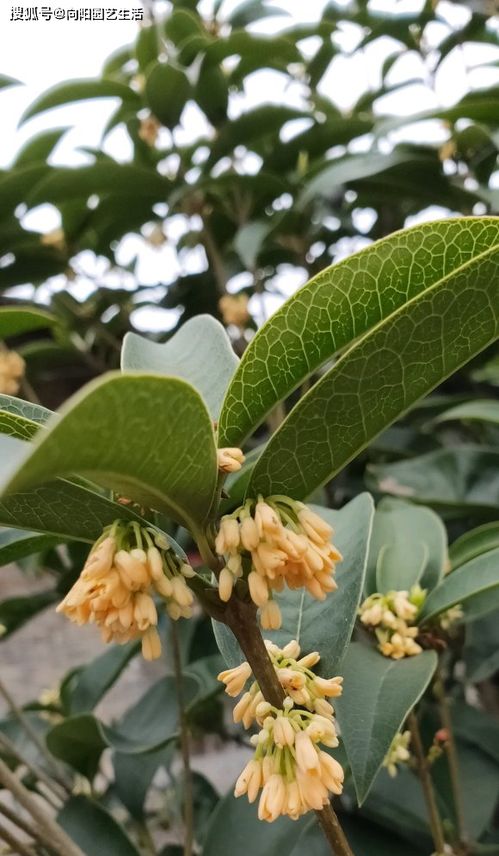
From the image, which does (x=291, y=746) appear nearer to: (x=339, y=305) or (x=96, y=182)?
(x=339, y=305)

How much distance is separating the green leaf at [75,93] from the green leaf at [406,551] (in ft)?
2.78

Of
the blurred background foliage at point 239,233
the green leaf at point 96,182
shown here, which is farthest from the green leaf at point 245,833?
the green leaf at point 96,182

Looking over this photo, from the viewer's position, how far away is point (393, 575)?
0.64 m

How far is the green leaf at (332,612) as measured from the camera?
0.43m

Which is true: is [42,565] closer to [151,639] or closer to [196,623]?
[196,623]

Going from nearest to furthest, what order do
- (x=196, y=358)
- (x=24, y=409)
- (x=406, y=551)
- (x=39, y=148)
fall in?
(x=24, y=409) < (x=196, y=358) < (x=406, y=551) < (x=39, y=148)

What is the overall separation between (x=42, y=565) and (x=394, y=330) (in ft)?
2.82

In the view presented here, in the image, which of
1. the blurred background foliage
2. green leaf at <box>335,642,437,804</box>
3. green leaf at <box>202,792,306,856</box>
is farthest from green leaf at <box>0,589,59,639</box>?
green leaf at <box>335,642,437,804</box>

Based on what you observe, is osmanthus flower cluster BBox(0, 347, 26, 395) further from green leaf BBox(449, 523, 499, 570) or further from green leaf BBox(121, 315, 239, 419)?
green leaf BBox(449, 523, 499, 570)

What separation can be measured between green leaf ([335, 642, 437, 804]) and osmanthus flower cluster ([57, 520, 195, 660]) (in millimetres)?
175

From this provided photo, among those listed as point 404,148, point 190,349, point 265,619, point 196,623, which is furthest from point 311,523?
point 404,148

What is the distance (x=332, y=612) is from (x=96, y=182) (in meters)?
0.91

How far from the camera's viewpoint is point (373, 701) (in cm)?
47

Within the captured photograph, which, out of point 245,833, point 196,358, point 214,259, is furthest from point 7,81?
point 245,833
